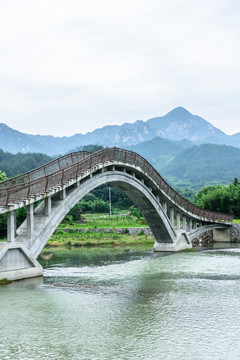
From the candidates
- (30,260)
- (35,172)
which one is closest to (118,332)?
(30,260)

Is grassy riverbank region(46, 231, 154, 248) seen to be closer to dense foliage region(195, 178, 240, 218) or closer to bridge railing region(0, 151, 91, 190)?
dense foliage region(195, 178, 240, 218)

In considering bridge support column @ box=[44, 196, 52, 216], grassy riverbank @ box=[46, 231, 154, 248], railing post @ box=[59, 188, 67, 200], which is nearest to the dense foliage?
grassy riverbank @ box=[46, 231, 154, 248]

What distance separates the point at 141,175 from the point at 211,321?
74.7ft

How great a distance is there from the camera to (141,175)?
39.4 m

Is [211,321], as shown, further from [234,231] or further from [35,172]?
[234,231]

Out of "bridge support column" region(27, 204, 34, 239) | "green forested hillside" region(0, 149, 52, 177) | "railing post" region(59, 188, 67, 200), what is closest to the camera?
"bridge support column" region(27, 204, 34, 239)

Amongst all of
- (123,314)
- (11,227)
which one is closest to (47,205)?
(11,227)

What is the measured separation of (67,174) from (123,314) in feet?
39.1

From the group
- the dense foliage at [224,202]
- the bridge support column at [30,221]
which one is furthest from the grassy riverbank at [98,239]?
the bridge support column at [30,221]

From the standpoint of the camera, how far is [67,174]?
2852cm

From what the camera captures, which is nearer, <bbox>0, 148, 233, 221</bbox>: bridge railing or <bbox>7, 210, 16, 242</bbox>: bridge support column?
<bbox>7, 210, 16, 242</bbox>: bridge support column

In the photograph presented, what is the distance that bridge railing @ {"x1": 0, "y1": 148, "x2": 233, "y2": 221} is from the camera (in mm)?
24500

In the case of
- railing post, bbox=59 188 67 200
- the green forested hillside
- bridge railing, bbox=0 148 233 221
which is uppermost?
the green forested hillside

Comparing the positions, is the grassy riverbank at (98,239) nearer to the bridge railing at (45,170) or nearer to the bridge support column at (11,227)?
the bridge railing at (45,170)
